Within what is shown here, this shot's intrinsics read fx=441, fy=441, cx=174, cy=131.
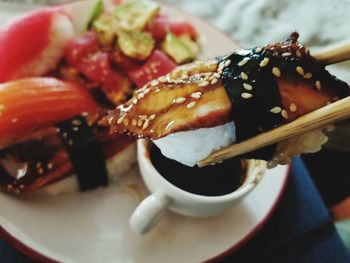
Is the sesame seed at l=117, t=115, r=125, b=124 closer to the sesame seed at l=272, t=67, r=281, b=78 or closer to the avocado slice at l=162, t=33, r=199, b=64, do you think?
the sesame seed at l=272, t=67, r=281, b=78

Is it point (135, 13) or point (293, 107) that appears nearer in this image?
point (293, 107)

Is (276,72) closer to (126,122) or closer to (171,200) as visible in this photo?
(126,122)

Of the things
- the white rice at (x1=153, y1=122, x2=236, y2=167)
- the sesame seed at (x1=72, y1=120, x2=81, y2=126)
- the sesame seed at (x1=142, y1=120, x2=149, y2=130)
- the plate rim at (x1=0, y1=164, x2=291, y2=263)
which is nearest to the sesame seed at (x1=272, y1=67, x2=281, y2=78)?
the white rice at (x1=153, y1=122, x2=236, y2=167)

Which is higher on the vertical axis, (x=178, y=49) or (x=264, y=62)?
(x=264, y=62)

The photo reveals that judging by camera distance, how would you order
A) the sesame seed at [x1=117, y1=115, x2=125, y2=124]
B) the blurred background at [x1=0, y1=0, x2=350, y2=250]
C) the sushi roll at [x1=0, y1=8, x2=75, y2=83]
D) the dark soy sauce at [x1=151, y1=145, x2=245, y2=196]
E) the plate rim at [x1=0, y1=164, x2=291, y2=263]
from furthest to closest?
the blurred background at [x1=0, y1=0, x2=350, y2=250] → the sushi roll at [x1=0, y1=8, x2=75, y2=83] → the dark soy sauce at [x1=151, y1=145, x2=245, y2=196] → the plate rim at [x1=0, y1=164, x2=291, y2=263] → the sesame seed at [x1=117, y1=115, x2=125, y2=124]

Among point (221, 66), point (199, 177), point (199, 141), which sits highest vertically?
point (221, 66)

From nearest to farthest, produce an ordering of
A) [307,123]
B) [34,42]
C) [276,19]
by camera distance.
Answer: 1. [307,123]
2. [34,42]
3. [276,19]

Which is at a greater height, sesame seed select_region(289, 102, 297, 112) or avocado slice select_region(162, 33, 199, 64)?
sesame seed select_region(289, 102, 297, 112)

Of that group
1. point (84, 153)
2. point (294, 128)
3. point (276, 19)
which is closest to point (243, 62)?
point (294, 128)
